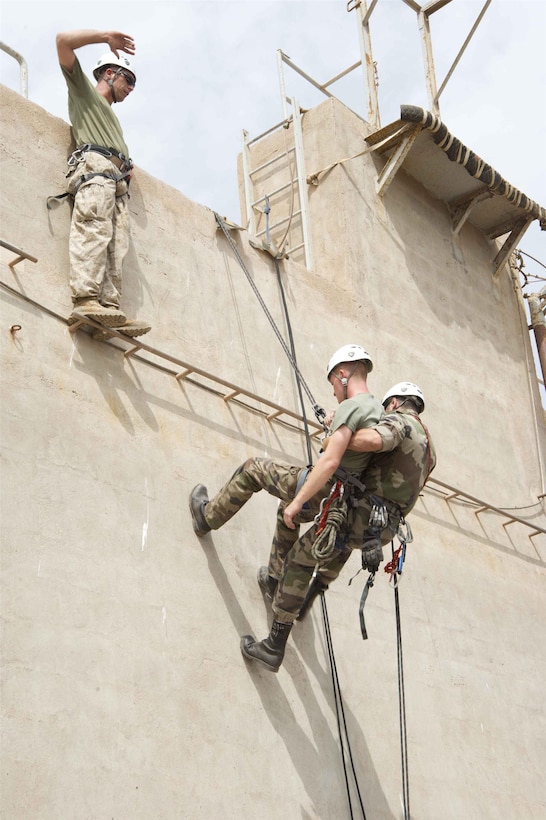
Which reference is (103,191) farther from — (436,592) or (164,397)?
(436,592)

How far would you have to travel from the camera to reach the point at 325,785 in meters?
7.70

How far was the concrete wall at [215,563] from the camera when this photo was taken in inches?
257

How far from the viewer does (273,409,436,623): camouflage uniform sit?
7410 millimetres

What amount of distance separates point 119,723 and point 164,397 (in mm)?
2345

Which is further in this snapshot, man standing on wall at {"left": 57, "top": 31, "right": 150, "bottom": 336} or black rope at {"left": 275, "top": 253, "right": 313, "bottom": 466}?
black rope at {"left": 275, "top": 253, "right": 313, "bottom": 466}

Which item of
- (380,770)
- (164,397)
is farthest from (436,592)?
(164,397)

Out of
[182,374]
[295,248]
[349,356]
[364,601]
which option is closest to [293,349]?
[182,374]

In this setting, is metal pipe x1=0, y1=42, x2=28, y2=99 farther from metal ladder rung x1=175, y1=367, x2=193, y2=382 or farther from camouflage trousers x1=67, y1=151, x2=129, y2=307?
metal ladder rung x1=175, y1=367, x2=193, y2=382

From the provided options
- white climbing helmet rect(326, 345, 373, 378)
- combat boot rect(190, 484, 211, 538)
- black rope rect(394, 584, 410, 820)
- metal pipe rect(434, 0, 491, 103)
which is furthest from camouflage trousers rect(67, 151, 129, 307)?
metal pipe rect(434, 0, 491, 103)

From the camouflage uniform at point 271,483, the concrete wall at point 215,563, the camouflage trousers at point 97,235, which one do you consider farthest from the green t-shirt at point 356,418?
the camouflage trousers at point 97,235

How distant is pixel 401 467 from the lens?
24.4 feet

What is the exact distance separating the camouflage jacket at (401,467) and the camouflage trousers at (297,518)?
0.14 metres

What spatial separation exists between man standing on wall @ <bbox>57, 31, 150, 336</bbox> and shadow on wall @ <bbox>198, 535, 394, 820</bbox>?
176 cm

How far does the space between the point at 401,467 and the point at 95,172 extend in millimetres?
2874
